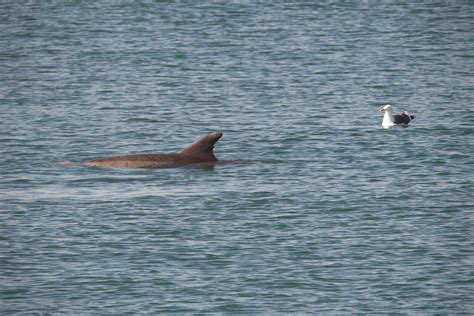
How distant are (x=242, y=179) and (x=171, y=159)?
2439 millimetres

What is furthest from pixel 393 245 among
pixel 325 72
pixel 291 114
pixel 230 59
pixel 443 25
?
pixel 443 25

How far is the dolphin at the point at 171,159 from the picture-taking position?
3581cm

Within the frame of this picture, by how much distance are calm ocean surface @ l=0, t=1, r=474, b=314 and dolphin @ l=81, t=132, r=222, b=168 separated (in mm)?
453

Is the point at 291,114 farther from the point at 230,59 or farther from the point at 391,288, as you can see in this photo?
the point at 391,288

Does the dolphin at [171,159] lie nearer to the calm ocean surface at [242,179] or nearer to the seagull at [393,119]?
the calm ocean surface at [242,179]

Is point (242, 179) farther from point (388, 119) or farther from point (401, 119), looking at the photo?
point (401, 119)

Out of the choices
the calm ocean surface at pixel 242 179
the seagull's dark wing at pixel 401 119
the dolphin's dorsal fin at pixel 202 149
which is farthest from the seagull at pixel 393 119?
the dolphin's dorsal fin at pixel 202 149

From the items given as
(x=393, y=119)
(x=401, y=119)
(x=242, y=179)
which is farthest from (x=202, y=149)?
(x=401, y=119)

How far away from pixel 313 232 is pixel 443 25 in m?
46.0

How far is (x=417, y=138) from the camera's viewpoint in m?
41.8

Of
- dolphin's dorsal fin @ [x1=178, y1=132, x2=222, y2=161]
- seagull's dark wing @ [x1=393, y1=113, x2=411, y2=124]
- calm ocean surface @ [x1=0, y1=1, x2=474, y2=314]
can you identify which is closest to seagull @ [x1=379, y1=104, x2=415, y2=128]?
seagull's dark wing @ [x1=393, y1=113, x2=411, y2=124]

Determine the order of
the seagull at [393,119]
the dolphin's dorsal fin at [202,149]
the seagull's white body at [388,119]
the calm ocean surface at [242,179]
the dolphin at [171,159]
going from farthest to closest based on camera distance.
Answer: the seagull's white body at [388,119]
the seagull at [393,119]
the dolphin's dorsal fin at [202,149]
the dolphin at [171,159]
the calm ocean surface at [242,179]

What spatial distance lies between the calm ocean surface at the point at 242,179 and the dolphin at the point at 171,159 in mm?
453

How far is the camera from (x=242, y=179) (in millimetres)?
34438
